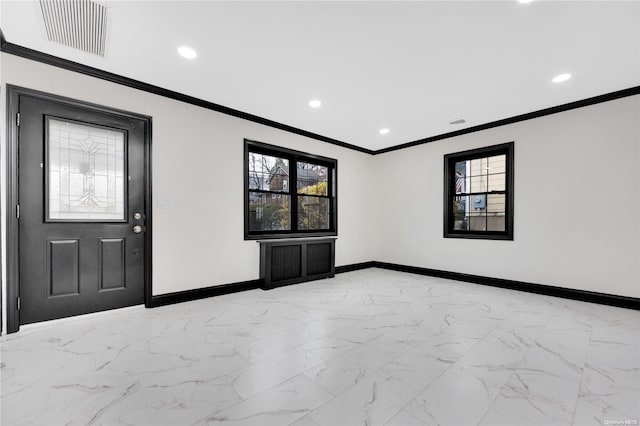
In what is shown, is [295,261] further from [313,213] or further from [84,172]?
[84,172]

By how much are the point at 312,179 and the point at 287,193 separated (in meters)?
0.68

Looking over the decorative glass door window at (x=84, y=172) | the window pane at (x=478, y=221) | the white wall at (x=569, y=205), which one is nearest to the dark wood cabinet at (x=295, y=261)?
the decorative glass door window at (x=84, y=172)

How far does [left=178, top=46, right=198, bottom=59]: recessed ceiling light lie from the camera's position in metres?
2.63

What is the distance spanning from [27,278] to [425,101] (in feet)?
16.1

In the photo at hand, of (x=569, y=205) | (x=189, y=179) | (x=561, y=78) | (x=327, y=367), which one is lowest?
(x=327, y=367)

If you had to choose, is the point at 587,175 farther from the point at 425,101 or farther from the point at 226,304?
the point at 226,304

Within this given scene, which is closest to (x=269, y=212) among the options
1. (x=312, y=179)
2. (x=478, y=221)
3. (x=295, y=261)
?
(x=295, y=261)

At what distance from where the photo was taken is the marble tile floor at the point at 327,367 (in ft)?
5.11

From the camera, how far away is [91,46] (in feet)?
8.52

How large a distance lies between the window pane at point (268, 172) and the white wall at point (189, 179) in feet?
0.90

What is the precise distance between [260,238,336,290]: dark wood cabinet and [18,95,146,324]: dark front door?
1646 millimetres

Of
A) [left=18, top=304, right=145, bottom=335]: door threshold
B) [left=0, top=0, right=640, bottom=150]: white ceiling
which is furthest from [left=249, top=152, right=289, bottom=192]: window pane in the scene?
[left=18, top=304, right=145, bottom=335]: door threshold

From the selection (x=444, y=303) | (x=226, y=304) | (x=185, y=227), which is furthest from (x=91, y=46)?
(x=444, y=303)

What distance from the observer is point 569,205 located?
382cm
